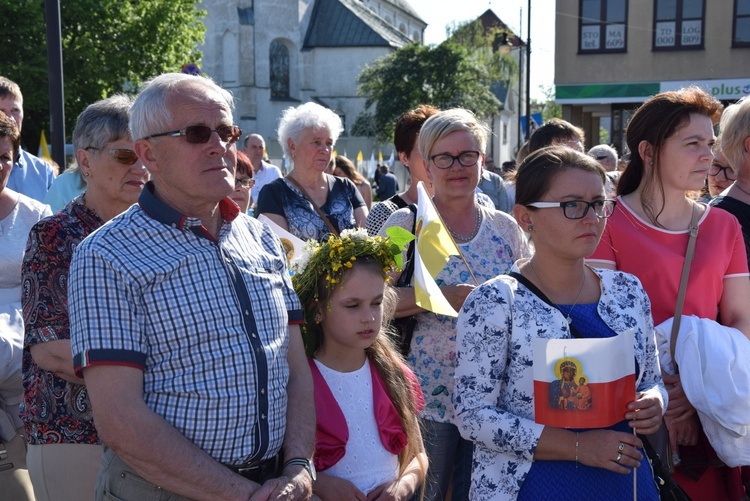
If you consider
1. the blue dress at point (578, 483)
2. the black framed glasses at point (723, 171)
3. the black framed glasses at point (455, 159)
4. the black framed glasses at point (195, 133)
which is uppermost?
the black framed glasses at point (195, 133)

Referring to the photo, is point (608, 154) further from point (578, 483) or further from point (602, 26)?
point (602, 26)

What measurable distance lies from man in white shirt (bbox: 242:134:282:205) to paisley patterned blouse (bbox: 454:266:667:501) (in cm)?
693

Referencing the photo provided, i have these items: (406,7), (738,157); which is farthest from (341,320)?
(406,7)

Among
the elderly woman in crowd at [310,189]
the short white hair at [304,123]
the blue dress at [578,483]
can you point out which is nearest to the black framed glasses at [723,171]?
the elderly woman in crowd at [310,189]

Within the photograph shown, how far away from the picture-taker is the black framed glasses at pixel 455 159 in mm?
4113

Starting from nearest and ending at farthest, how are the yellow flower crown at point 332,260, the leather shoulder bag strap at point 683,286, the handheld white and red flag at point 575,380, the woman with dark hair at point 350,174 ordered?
the handheld white and red flag at point 575,380 → the yellow flower crown at point 332,260 → the leather shoulder bag strap at point 683,286 → the woman with dark hair at point 350,174

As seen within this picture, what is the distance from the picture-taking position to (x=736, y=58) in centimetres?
2641

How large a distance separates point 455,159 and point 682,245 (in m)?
1.16

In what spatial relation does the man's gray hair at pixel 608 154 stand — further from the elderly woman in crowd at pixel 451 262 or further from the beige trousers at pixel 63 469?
the beige trousers at pixel 63 469

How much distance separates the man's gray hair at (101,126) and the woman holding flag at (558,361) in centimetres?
169

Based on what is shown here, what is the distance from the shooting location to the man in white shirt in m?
9.78

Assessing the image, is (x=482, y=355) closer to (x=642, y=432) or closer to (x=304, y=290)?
(x=642, y=432)

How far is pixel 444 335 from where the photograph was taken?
3975 millimetres

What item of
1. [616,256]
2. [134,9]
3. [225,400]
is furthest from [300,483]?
[134,9]
